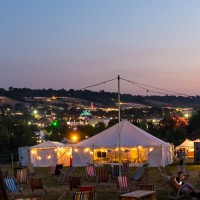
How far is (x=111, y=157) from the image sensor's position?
90.1 ft

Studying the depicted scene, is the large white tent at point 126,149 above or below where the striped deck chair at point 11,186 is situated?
above

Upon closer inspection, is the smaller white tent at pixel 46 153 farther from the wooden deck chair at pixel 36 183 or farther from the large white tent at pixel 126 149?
the wooden deck chair at pixel 36 183

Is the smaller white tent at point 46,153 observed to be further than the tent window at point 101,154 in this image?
Yes

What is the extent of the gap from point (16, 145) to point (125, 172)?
22.1m

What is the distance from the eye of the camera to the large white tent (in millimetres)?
26359

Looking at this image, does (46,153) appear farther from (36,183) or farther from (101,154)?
(36,183)

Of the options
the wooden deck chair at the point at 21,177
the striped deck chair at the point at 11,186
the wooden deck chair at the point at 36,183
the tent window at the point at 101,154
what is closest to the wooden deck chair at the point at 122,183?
the wooden deck chair at the point at 36,183

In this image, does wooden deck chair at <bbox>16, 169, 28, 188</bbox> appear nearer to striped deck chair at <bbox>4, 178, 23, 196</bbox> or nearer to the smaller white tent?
striped deck chair at <bbox>4, 178, 23, 196</bbox>

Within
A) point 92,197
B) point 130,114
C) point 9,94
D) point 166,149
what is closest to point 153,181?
point 92,197

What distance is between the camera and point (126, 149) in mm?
27156

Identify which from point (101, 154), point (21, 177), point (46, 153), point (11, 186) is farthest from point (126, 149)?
point (11, 186)

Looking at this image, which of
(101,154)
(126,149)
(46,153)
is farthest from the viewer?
(46,153)

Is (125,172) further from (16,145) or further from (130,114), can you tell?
(130,114)

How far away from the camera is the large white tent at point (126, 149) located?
26.4m
